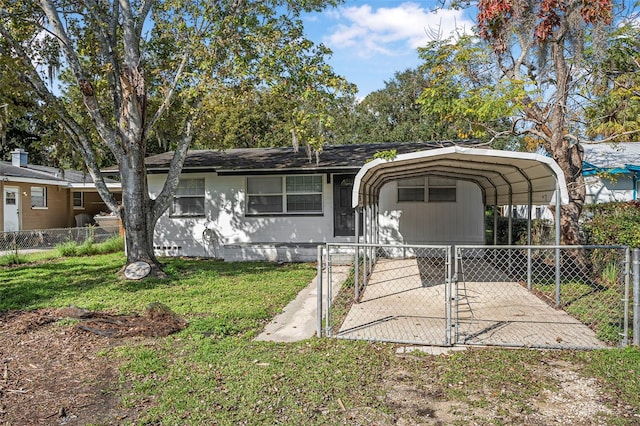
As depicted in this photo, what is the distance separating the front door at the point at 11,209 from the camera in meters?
17.6

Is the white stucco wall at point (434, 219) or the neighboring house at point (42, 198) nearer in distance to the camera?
the white stucco wall at point (434, 219)

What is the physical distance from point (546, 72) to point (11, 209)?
64.3 ft

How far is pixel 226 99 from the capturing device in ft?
31.1

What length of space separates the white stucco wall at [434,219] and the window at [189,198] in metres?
5.57

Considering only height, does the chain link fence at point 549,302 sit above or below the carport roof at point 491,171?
below

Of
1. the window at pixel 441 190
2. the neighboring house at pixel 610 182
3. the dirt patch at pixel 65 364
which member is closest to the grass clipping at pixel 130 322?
the dirt patch at pixel 65 364

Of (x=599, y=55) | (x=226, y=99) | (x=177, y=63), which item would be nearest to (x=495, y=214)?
(x=599, y=55)

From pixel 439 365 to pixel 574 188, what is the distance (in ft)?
22.3

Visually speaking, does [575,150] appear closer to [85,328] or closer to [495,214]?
[495,214]

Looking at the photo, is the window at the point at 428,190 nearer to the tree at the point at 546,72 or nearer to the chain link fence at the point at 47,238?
the tree at the point at 546,72

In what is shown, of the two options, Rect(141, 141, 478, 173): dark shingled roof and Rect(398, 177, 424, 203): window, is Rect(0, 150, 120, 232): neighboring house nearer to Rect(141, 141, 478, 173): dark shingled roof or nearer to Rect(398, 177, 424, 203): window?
Rect(141, 141, 478, 173): dark shingled roof

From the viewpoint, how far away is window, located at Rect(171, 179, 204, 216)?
13.7 metres

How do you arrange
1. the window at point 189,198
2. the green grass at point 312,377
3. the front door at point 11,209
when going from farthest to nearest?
the front door at point 11,209 < the window at point 189,198 < the green grass at point 312,377

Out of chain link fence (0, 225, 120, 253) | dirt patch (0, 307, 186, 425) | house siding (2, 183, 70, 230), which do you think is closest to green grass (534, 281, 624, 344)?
dirt patch (0, 307, 186, 425)
